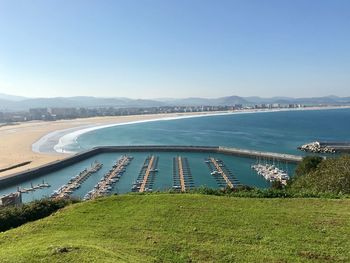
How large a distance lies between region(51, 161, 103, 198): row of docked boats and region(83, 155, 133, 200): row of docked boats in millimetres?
1766

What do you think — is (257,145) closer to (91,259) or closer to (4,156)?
(4,156)

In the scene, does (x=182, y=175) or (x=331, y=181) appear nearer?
(x=331, y=181)

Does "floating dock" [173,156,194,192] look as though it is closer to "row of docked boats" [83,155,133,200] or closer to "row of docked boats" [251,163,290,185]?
"row of docked boats" [83,155,133,200]

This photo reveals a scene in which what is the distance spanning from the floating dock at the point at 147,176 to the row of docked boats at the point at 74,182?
4.96 meters

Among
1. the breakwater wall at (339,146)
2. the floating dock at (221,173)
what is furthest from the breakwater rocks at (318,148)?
the floating dock at (221,173)

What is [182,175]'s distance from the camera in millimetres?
34438

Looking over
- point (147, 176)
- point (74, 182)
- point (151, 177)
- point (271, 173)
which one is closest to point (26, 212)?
point (74, 182)

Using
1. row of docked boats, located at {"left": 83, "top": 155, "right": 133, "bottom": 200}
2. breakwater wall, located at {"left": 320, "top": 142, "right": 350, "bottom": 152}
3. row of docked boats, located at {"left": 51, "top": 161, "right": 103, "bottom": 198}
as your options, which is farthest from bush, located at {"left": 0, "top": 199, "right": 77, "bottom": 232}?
breakwater wall, located at {"left": 320, "top": 142, "right": 350, "bottom": 152}

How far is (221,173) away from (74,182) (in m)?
13.7

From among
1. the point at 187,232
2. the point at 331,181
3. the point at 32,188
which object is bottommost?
the point at 32,188

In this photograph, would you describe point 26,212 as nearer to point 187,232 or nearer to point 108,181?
point 187,232

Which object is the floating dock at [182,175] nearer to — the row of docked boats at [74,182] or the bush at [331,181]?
the row of docked boats at [74,182]

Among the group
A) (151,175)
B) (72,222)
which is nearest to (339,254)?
(72,222)

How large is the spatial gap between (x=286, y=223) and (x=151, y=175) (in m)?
26.9
